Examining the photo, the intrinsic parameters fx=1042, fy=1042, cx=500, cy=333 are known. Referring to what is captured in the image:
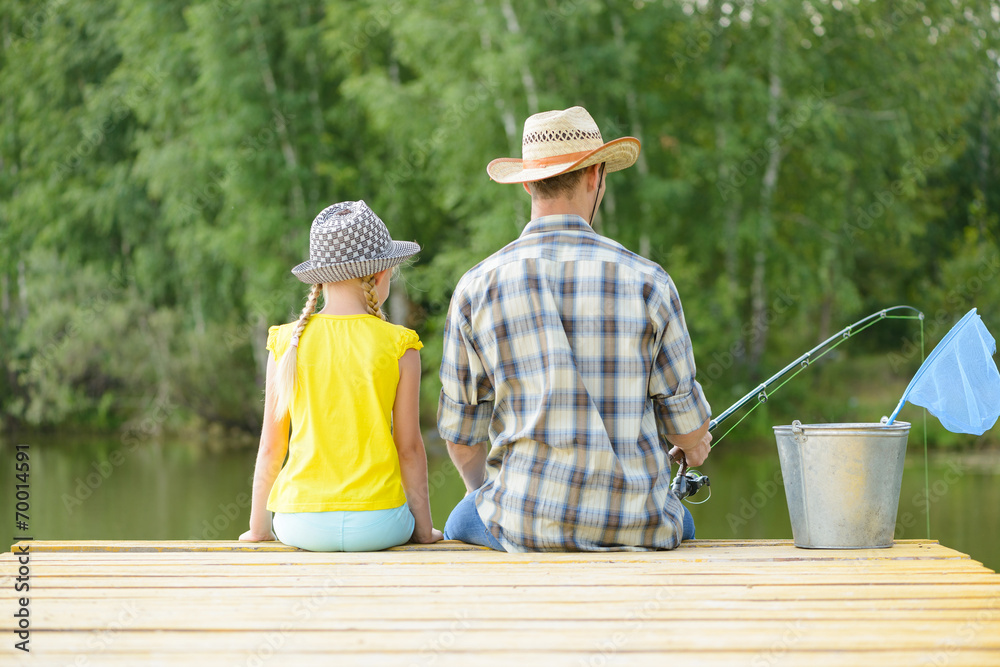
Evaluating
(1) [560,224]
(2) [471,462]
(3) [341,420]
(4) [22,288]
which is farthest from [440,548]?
(4) [22,288]

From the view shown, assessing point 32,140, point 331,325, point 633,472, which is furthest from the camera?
point 32,140

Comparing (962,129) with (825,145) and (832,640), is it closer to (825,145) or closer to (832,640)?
(825,145)

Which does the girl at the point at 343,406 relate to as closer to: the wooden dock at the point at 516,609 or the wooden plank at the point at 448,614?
the wooden dock at the point at 516,609

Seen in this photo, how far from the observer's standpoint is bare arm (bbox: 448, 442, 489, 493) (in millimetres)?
2357

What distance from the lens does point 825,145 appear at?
34.5ft

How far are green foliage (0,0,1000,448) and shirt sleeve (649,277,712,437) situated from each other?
8182 millimetres

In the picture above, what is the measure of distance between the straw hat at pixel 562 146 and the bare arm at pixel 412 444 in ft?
1.65

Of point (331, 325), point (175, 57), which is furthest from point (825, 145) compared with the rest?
point (331, 325)

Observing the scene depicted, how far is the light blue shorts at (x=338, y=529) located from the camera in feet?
7.73

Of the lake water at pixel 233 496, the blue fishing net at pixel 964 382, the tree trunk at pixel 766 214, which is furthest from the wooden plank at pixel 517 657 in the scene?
the tree trunk at pixel 766 214

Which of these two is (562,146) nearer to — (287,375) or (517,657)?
(287,375)

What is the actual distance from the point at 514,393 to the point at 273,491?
653mm

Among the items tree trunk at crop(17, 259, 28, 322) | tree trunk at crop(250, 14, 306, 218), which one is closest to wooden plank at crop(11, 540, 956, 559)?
tree trunk at crop(250, 14, 306, 218)

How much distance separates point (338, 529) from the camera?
2361 millimetres
